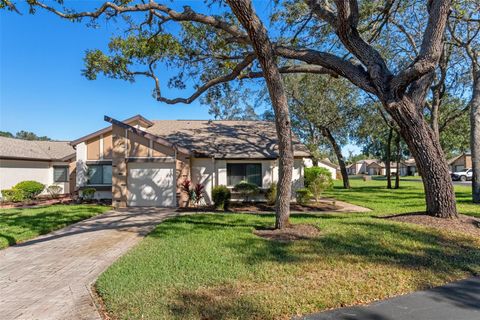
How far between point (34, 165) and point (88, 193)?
7.69m

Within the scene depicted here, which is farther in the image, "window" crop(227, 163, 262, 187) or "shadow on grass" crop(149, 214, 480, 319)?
"window" crop(227, 163, 262, 187)

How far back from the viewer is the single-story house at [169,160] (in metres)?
14.5

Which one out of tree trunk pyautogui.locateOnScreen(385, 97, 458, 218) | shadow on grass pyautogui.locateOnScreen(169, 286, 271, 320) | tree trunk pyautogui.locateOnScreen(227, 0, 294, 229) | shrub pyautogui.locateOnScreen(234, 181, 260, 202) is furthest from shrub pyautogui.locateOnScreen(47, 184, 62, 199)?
tree trunk pyautogui.locateOnScreen(385, 97, 458, 218)

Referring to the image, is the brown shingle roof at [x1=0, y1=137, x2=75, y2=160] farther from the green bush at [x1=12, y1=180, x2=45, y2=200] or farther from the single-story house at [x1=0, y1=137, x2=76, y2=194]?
the green bush at [x1=12, y1=180, x2=45, y2=200]

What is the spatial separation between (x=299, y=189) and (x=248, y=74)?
729 centimetres

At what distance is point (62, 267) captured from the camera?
19.4ft

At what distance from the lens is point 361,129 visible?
26.0 m

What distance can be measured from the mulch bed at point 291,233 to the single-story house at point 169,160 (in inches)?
302

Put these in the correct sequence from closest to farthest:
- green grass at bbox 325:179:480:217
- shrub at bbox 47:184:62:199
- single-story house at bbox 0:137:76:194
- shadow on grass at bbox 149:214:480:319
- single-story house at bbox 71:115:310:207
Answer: shadow on grass at bbox 149:214:480:319, green grass at bbox 325:179:480:217, single-story house at bbox 71:115:310:207, single-story house at bbox 0:137:76:194, shrub at bbox 47:184:62:199

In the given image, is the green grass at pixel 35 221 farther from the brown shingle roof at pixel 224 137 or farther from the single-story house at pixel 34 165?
the single-story house at pixel 34 165

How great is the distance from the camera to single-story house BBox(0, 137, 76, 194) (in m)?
18.7

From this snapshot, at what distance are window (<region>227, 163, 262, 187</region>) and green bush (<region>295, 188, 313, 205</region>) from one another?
7.25 feet

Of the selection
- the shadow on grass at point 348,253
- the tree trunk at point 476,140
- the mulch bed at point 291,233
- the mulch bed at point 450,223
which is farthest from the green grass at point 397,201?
the mulch bed at point 291,233

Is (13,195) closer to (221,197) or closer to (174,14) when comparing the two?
(221,197)
